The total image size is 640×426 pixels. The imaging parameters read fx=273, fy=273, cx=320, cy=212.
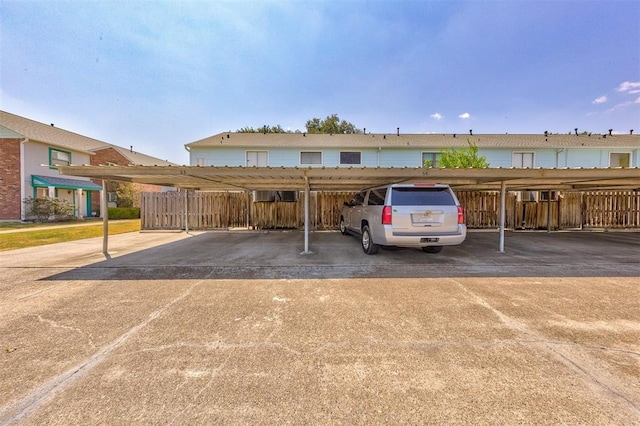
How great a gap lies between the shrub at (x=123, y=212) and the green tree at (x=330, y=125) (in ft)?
63.0

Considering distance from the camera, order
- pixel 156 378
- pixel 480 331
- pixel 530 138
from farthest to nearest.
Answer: pixel 530 138
pixel 480 331
pixel 156 378

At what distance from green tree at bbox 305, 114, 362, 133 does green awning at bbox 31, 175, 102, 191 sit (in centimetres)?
2086

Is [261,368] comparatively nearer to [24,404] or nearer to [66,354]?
[24,404]

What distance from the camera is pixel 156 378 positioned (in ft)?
7.95

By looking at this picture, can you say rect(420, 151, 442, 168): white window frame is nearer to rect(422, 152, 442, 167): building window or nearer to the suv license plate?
rect(422, 152, 442, 167): building window

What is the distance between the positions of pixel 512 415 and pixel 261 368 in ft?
6.69

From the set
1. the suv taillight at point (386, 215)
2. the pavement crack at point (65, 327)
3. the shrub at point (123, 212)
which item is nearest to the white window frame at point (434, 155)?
the suv taillight at point (386, 215)

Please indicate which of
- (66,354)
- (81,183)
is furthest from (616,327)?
(81,183)

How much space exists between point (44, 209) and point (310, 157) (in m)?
16.5

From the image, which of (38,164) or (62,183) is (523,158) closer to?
(62,183)

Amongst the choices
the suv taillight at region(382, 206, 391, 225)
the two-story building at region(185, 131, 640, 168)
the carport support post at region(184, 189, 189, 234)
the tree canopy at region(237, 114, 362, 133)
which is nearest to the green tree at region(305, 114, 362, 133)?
the tree canopy at region(237, 114, 362, 133)

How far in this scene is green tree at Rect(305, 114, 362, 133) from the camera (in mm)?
31578

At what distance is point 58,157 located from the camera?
19266mm

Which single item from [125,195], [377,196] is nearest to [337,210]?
[377,196]
